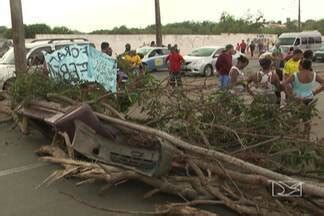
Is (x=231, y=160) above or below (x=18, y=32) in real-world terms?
Answer: below

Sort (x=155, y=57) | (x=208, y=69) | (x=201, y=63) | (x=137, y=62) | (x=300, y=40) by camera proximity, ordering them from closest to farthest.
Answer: (x=137, y=62), (x=201, y=63), (x=208, y=69), (x=155, y=57), (x=300, y=40)

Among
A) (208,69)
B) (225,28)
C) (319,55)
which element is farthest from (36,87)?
(225,28)

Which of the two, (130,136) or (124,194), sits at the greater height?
(130,136)

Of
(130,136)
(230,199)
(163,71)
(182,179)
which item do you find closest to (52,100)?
(130,136)

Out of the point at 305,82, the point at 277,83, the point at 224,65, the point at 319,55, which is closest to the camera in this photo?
the point at 305,82

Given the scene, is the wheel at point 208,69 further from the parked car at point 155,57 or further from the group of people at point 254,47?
the group of people at point 254,47

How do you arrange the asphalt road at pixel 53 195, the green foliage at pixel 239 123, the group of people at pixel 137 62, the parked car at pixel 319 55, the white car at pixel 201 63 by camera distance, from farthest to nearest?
the parked car at pixel 319 55 < the white car at pixel 201 63 < the group of people at pixel 137 62 < the green foliage at pixel 239 123 < the asphalt road at pixel 53 195

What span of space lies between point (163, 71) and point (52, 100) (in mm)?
22881

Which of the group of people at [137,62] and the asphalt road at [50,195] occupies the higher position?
the group of people at [137,62]

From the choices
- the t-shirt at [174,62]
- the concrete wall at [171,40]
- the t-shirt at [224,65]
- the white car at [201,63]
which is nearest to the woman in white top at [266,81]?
the t-shirt at [224,65]

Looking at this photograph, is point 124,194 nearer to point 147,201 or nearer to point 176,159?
point 147,201

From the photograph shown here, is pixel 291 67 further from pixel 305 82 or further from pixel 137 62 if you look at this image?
pixel 137 62

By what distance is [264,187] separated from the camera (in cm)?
585

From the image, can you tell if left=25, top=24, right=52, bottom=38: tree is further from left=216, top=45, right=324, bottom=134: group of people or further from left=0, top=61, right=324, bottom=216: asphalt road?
left=0, top=61, right=324, bottom=216: asphalt road
